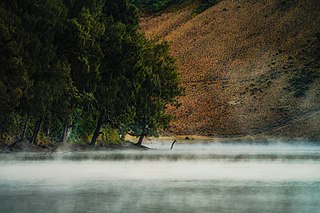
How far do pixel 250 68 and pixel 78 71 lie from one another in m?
71.5

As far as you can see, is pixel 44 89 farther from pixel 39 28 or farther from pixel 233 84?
pixel 233 84

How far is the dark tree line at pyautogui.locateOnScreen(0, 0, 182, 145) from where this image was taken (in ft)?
146

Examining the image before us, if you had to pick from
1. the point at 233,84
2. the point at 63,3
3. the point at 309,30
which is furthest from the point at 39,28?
the point at 309,30

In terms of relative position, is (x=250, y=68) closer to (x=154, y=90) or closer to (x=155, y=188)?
(x=154, y=90)

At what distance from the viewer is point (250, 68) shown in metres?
120

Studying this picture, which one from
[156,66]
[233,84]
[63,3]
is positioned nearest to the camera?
[63,3]

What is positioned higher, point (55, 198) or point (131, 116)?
point (131, 116)

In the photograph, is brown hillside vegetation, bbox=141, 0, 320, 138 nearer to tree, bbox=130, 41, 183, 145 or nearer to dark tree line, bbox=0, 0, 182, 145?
tree, bbox=130, 41, 183, 145

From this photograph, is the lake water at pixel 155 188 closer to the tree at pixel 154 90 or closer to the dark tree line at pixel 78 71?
the dark tree line at pixel 78 71

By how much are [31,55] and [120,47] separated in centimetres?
905

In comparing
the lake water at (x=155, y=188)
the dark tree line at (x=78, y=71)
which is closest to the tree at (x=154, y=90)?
the dark tree line at (x=78, y=71)

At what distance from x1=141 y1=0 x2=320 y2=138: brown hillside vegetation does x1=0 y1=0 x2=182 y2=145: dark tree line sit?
36890 mm

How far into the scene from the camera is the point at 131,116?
5581 cm

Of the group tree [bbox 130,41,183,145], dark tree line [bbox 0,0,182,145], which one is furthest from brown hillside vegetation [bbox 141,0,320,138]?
dark tree line [bbox 0,0,182,145]
